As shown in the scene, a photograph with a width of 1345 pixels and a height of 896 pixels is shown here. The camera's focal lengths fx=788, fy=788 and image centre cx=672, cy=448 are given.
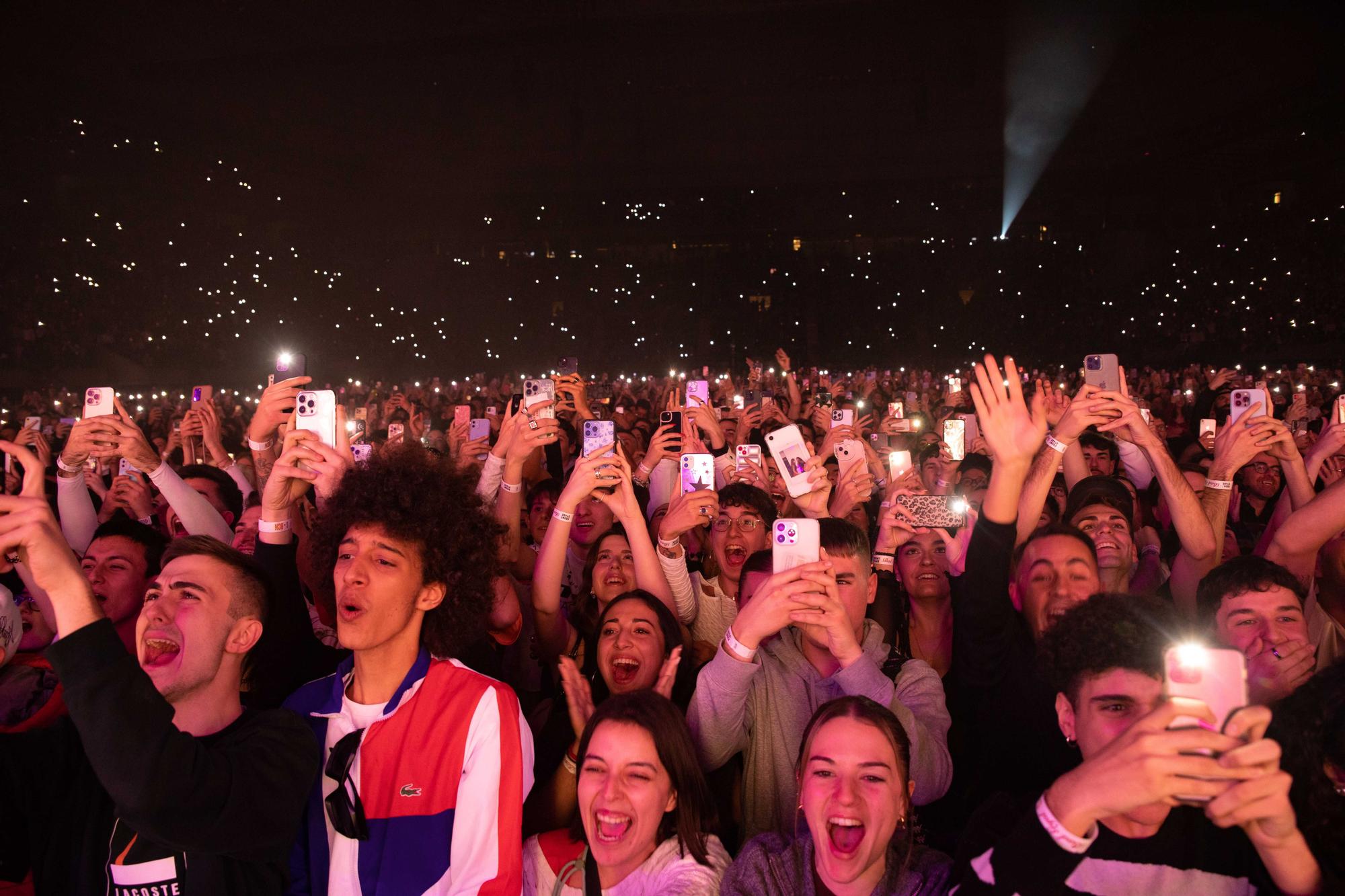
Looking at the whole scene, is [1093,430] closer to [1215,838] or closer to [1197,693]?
[1215,838]

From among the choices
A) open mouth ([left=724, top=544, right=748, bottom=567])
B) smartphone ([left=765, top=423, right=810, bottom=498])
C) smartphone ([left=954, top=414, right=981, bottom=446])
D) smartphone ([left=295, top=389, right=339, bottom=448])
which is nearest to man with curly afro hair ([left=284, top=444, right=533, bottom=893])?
smartphone ([left=295, top=389, right=339, bottom=448])

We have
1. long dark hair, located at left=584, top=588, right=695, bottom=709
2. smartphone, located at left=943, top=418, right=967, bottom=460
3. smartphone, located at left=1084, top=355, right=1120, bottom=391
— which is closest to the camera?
long dark hair, located at left=584, top=588, right=695, bottom=709

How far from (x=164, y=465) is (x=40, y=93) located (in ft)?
47.8

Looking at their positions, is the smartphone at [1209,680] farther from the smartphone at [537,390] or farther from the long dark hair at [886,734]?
the smartphone at [537,390]

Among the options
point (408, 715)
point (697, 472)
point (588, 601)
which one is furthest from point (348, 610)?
point (697, 472)

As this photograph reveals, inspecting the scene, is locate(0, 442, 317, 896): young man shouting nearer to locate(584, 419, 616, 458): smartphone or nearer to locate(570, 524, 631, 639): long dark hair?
locate(570, 524, 631, 639): long dark hair

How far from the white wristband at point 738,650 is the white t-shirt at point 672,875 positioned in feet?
1.64

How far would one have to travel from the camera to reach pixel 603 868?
214 cm

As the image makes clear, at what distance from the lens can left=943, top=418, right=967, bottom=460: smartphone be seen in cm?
567

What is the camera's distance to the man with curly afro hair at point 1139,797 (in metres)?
1.26

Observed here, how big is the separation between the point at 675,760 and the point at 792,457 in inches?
77.7

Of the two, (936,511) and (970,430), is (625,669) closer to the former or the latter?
(936,511)

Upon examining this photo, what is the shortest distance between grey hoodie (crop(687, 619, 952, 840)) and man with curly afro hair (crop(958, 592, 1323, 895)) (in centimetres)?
45

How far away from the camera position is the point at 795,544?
2.54 meters
